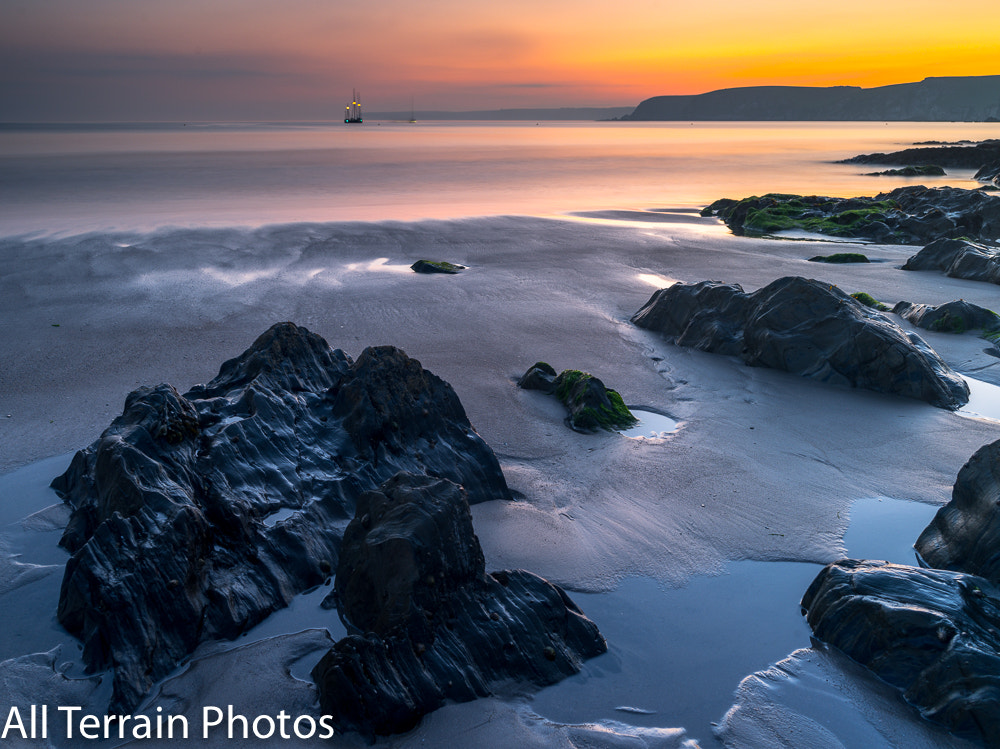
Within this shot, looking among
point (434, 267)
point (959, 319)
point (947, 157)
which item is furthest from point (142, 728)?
point (947, 157)

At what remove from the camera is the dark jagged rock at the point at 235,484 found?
134 inches

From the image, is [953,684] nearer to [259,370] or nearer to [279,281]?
[259,370]

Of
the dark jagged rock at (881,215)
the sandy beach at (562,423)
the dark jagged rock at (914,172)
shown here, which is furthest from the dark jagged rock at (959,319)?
the dark jagged rock at (914,172)

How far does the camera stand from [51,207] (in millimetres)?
A: 21422

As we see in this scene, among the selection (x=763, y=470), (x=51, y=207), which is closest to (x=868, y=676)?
(x=763, y=470)

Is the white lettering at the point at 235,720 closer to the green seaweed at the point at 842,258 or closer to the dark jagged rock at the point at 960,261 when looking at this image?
the dark jagged rock at the point at 960,261

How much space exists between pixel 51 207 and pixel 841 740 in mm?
24905

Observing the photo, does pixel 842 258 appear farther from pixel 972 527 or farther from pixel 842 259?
pixel 972 527

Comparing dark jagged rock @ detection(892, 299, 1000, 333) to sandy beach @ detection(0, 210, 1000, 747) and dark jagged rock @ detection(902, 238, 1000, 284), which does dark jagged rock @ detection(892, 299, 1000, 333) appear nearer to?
sandy beach @ detection(0, 210, 1000, 747)

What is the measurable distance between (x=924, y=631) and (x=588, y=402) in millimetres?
3603

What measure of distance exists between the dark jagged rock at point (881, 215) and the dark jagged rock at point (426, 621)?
1823cm

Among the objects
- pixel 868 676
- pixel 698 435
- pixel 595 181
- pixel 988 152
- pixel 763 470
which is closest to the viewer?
pixel 868 676

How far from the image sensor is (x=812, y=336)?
808 cm

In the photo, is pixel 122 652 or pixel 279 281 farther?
pixel 279 281
